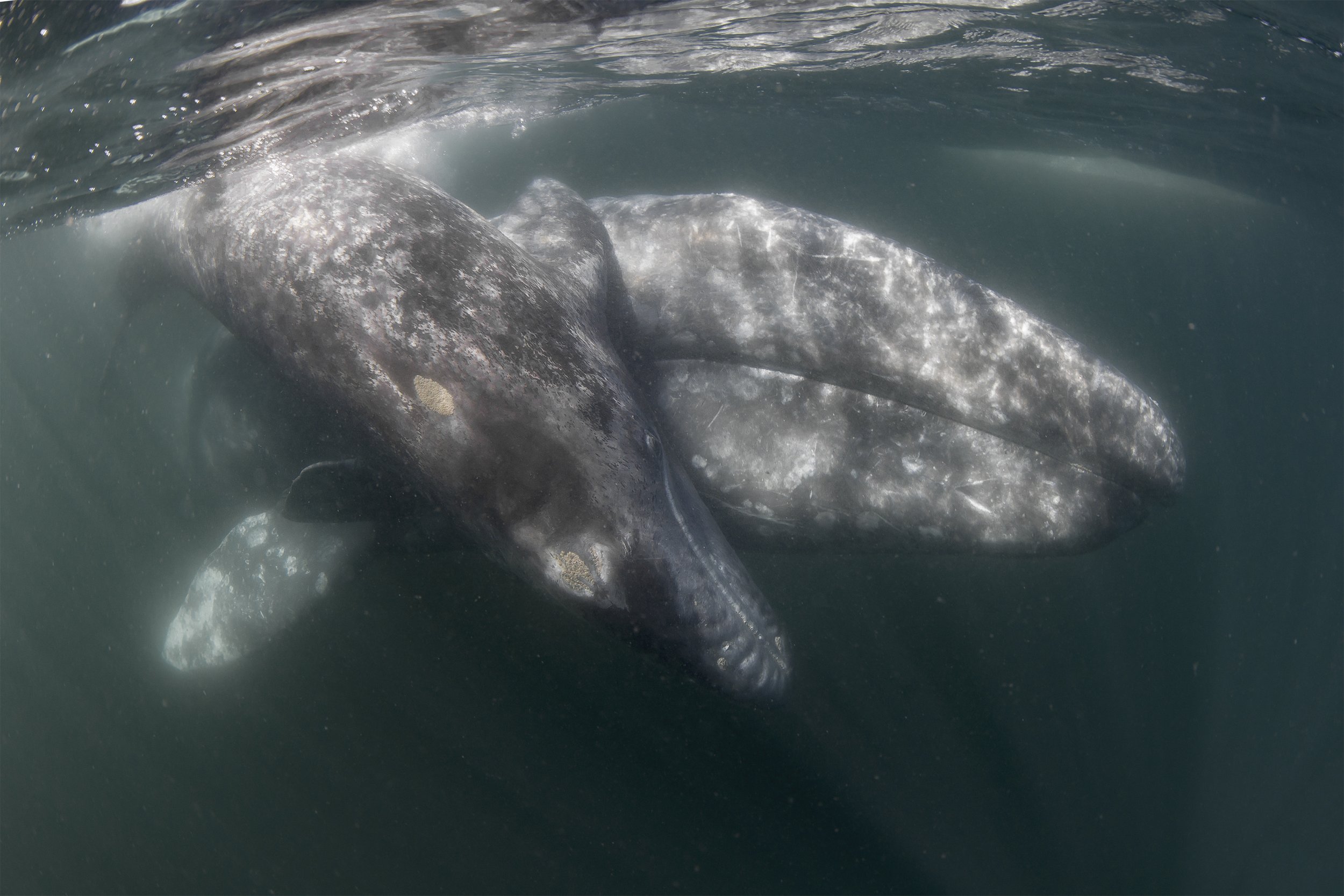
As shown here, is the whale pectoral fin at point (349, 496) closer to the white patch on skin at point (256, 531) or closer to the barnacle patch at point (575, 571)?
the barnacle patch at point (575, 571)

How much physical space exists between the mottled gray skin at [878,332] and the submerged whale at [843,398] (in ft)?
0.05

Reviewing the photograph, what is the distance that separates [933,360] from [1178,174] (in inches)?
888

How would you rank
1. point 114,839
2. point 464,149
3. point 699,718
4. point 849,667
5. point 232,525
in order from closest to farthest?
point 699,718
point 849,667
point 232,525
point 114,839
point 464,149

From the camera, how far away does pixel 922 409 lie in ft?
17.9

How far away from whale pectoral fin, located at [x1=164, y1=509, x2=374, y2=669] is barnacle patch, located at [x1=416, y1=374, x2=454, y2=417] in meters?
3.74

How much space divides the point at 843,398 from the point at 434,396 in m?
3.52

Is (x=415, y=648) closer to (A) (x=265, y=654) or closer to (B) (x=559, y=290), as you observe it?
(A) (x=265, y=654)

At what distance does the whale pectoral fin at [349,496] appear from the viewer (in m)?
4.69

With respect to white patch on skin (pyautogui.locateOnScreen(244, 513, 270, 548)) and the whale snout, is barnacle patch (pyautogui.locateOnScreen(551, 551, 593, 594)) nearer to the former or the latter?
the whale snout

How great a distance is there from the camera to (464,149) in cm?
1434

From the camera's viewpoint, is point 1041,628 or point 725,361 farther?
point 1041,628

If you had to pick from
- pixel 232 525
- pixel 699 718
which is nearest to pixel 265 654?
pixel 232 525

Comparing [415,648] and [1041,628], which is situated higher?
[415,648]

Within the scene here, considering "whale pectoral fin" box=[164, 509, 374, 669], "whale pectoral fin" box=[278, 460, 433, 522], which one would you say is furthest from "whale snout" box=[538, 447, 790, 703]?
"whale pectoral fin" box=[164, 509, 374, 669]
